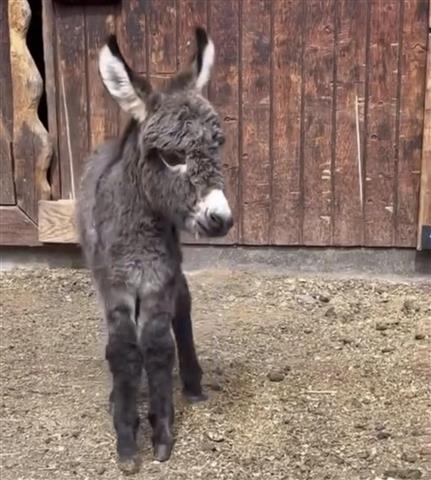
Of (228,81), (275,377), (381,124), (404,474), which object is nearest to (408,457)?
(404,474)

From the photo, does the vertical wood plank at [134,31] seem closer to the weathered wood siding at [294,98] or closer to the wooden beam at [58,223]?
the weathered wood siding at [294,98]

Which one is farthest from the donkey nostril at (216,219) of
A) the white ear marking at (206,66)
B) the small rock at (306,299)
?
the small rock at (306,299)

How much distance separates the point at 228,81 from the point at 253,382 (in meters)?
2.08

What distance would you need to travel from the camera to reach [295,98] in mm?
5297

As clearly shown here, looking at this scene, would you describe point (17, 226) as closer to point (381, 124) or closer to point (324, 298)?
point (324, 298)

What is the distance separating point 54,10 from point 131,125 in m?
2.43

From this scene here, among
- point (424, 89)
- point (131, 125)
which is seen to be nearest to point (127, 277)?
point (131, 125)

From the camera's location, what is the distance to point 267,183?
17.9 ft

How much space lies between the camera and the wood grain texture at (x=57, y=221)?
5.48m

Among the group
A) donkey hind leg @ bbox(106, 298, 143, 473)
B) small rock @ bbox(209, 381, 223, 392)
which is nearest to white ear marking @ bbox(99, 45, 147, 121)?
donkey hind leg @ bbox(106, 298, 143, 473)

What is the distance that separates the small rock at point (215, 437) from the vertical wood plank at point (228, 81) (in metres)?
2.13

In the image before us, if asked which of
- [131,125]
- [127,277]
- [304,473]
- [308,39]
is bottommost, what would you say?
[304,473]

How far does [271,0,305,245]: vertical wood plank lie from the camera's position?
5203 mm

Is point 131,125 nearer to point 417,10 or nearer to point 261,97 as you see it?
point 261,97
